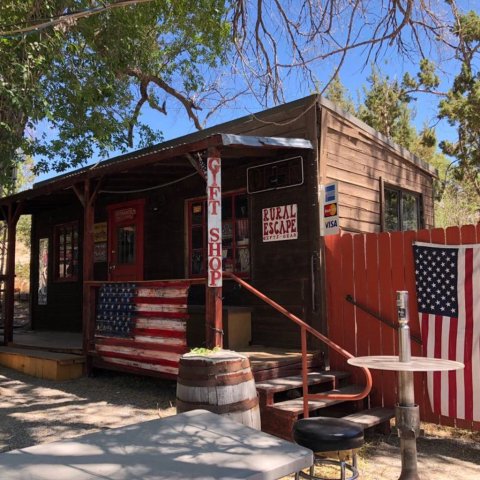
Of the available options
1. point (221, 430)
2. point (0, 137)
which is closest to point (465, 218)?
point (0, 137)

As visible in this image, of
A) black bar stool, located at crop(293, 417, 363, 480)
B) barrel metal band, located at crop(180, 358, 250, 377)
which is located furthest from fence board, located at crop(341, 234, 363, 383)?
black bar stool, located at crop(293, 417, 363, 480)

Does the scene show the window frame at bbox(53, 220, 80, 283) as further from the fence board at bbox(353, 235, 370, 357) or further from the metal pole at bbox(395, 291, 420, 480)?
Answer: the metal pole at bbox(395, 291, 420, 480)

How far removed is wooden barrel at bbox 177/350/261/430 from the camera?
4.07 m

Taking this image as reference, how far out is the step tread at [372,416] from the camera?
5027mm

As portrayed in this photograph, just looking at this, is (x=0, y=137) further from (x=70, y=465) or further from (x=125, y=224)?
(x=70, y=465)

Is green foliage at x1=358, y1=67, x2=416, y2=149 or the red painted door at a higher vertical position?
green foliage at x1=358, y1=67, x2=416, y2=149

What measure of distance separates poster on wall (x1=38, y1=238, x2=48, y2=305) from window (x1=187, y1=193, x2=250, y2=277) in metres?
5.10

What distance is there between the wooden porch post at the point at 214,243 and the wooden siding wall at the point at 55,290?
5604 millimetres

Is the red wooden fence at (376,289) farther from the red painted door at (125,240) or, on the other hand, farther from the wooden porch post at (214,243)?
the red painted door at (125,240)

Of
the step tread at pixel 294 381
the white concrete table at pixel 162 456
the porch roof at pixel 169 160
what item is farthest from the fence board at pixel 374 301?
the white concrete table at pixel 162 456

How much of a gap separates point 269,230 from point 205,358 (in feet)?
11.3

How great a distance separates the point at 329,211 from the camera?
21.4ft

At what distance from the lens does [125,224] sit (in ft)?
32.6

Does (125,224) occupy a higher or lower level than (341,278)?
higher
